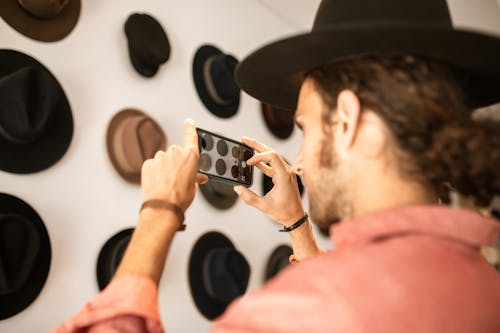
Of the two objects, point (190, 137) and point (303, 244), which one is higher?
point (190, 137)

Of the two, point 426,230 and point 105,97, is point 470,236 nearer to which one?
point 426,230

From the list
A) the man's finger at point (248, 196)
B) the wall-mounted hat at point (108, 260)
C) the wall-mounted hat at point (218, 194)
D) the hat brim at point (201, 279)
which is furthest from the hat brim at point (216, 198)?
the man's finger at point (248, 196)

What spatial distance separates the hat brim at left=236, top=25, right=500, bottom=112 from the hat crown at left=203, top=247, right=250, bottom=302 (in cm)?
83

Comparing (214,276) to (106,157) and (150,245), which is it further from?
(150,245)

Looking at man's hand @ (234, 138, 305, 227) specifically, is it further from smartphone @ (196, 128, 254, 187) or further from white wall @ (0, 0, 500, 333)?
white wall @ (0, 0, 500, 333)

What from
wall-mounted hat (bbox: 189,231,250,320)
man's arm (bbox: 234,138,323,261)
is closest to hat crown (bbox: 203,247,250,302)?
wall-mounted hat (bbox: 189,231,250,320)

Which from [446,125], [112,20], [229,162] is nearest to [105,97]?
[112,20]

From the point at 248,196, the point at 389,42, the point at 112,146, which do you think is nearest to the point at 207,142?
the point at 248,196

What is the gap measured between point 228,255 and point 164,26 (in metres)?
0.93

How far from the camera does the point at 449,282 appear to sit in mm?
598

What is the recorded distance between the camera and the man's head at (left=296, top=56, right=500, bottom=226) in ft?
2.54

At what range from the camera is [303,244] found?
1.25 meters

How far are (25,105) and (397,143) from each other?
93 centimetres

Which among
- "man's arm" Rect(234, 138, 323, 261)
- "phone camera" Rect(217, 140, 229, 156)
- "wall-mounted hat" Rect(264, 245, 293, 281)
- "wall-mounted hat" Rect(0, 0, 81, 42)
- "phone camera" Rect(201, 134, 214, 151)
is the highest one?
"wall-mounted hat" Rect(0, 0, 81, 42)
